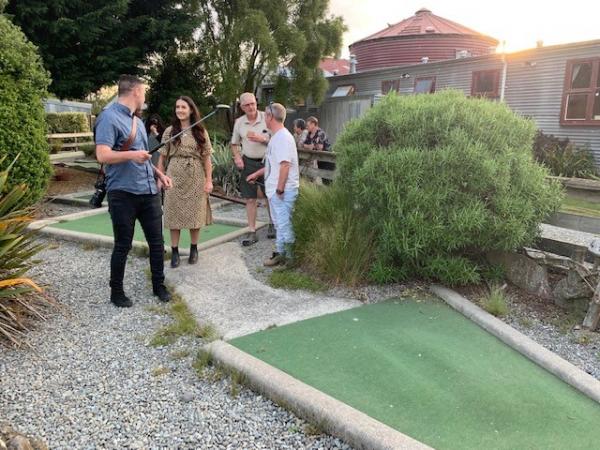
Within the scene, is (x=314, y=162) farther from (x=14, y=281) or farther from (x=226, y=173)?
(x=14, y=281)

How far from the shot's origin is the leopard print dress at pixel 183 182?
203 inches

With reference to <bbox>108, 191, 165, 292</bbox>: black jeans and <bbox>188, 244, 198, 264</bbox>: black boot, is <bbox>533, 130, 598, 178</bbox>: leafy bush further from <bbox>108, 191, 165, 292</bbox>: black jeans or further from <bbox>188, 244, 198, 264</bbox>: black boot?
<bbox>108, 191, 165, 292</bbox>: black jeans

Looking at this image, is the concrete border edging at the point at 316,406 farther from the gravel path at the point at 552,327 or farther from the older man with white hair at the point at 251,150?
the older man with white hair at the point at 251,150

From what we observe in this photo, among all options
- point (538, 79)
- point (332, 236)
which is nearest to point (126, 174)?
point (332, 236)

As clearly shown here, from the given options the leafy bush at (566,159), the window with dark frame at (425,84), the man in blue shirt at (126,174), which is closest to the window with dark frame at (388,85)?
the window with dark frame at (425,84)

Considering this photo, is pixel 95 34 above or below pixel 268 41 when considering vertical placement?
below

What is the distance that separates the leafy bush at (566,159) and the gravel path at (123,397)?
1248cm

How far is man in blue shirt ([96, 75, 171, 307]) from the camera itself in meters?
3.94

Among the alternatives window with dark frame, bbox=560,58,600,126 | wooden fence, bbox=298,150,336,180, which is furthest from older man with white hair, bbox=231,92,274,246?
window with dark frame, bbox=560,58,600,126

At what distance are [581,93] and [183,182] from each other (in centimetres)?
1359

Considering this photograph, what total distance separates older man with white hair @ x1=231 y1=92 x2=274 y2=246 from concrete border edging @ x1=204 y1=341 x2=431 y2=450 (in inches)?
120

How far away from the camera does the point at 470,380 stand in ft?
10.1

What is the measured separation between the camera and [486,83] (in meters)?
16.9

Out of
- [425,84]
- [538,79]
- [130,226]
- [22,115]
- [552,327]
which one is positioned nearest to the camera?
[552,327]
